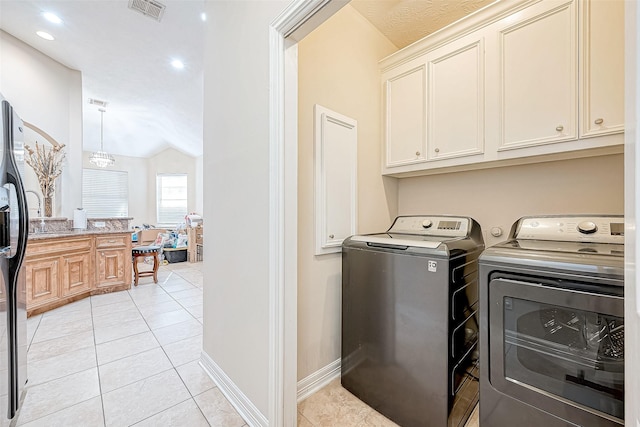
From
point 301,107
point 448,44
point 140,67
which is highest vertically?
point 140,67

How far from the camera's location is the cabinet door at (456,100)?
1.78 meters

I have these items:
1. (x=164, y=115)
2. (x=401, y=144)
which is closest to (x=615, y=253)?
(x=401, y=144)

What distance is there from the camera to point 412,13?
82.4 inches

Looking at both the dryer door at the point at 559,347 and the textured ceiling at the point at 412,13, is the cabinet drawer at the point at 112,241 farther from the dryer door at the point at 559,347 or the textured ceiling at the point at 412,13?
the dryer door at the point at 559,347

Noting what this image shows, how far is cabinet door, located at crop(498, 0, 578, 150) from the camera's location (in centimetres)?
146

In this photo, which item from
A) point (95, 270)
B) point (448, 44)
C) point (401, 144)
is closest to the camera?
point (448, 44)

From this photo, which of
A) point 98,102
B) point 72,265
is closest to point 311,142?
point 72,265

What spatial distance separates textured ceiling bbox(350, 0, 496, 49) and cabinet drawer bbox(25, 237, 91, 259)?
4034 mm

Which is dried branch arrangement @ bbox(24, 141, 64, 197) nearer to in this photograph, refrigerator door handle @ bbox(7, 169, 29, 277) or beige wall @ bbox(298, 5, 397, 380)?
refrigerator door handle @ bbox(7, 169, 29, 277)

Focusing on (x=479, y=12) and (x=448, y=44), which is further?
(x=448, y=44)

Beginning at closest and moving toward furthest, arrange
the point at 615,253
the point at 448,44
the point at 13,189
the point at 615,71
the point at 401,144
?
the point at 615,253
the point at 615,71
the point at 13,189
the point at 448,44
the point at 401,144

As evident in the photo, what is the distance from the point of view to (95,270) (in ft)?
12.4

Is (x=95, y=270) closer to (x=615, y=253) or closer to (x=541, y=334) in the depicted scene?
(x=541, y=334)

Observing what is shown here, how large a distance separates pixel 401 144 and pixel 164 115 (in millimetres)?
5924
